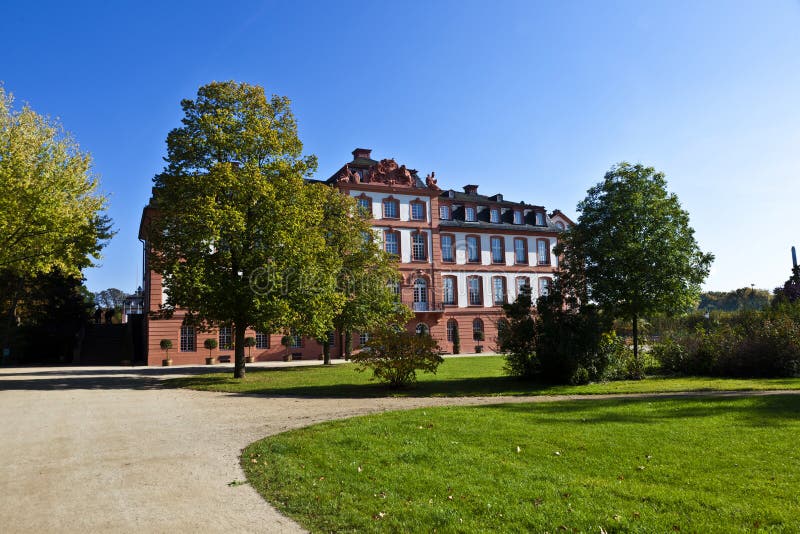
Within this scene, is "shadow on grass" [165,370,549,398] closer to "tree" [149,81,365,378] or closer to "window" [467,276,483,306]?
"tree" [149,81,365,378]

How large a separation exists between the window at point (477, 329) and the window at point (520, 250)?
7302 millimetres

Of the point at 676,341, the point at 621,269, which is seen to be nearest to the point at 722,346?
the point at 676,341

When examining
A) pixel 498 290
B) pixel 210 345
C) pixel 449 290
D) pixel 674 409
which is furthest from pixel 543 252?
pixel 674 409

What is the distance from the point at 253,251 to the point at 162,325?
20.2 m

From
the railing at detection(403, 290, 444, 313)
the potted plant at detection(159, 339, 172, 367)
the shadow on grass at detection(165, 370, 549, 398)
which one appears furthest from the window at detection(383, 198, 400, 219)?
the shadow on grass at detection(165, 370, 549, 398)

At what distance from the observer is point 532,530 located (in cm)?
503

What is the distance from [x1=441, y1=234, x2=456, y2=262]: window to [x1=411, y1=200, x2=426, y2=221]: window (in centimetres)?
347

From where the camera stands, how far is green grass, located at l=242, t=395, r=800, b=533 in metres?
5.27

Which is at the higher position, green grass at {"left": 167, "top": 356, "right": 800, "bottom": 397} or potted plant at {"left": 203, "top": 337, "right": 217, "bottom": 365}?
potted plant at {"left": 203, "top": 337, "right": 217, "bottom": 365}

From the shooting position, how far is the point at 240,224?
20500 mm

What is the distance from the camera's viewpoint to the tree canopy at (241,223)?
20703 mm

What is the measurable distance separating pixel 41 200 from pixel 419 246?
93.7 ft

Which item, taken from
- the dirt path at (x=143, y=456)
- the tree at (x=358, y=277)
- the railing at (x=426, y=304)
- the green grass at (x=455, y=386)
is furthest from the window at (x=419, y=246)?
the dirt path at (x=143, y=456)

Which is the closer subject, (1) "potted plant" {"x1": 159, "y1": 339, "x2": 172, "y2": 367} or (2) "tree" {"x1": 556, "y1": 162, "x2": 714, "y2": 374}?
(2) "tree" {"x1": 556, "y1": 162, "x2": 714, "y2": 374}
